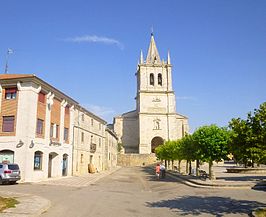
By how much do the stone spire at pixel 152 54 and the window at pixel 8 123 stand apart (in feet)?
211

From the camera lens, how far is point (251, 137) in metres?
11.3

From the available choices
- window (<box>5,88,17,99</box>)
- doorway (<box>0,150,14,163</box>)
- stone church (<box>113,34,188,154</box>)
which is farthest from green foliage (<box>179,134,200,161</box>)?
stone church (<box>113,34,188,154</box>)

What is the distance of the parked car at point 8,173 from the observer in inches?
846

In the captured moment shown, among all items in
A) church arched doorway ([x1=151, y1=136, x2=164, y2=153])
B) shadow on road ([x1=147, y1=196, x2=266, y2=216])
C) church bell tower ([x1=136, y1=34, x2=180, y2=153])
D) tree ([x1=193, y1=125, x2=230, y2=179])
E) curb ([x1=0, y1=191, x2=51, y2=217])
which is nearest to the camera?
curb ([x1=0, y1=191, x2=51, y2=217])

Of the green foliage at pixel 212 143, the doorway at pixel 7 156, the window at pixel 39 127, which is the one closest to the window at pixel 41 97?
the window at pixel 39 127

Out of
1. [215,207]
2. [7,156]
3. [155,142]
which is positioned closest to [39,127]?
[7,156]

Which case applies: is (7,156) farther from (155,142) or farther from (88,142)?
(155,142)

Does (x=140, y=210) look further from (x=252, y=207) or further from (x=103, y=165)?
(x=103, y=165)

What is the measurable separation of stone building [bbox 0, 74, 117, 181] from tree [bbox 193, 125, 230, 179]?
43.2 feet

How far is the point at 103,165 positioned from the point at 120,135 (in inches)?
1450

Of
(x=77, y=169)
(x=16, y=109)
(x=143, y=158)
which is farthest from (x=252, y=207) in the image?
(x=143, y=158)

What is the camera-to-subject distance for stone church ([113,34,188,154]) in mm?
80750

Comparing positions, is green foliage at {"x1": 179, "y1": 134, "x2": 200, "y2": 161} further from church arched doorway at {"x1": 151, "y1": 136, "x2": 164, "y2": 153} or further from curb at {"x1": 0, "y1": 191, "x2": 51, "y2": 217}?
church arched doorway at {"x1": 151, "y1": 136, "x2": 164, "y2": 153}

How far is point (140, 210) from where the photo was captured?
39.2 feet
